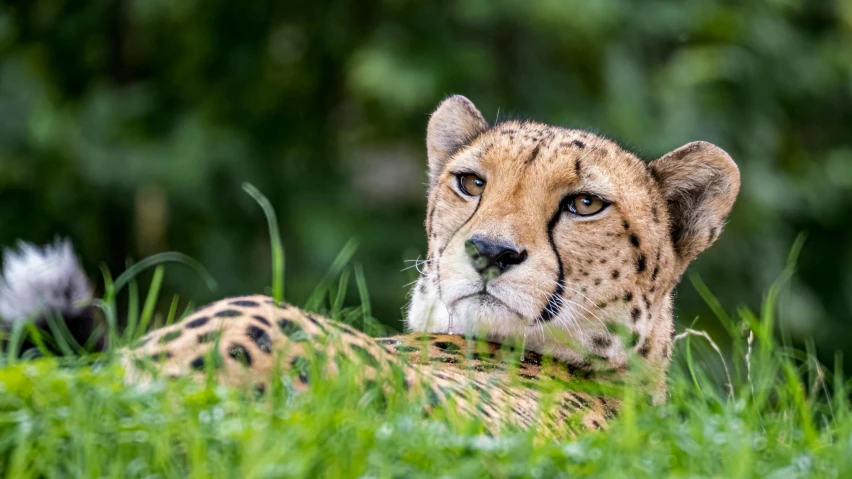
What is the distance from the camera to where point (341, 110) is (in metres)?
9.66

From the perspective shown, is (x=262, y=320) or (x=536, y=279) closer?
(x=262, y=320)

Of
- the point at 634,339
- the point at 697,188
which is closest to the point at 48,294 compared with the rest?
the point at 634,339

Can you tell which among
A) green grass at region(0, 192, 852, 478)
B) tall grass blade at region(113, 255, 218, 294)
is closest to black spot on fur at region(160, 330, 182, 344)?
green grass at region(0, 192, 852, 478)

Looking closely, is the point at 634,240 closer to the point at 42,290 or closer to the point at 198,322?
the point at 198,322

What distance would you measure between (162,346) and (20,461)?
48cm

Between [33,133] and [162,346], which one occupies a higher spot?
[162,346]

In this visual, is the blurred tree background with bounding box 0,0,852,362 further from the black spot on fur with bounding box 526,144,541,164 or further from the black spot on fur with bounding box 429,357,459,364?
the black spot on fur with bounding box 429,357,459,364

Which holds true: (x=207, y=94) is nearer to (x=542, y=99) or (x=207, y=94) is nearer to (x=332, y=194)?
(x=332, y=194)

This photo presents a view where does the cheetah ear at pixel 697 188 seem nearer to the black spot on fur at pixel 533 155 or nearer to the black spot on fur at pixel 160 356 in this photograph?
the black spot on fur at pixel 533 155

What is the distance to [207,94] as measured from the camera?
359 inches

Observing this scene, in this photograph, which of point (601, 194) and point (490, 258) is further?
point (601, 194)

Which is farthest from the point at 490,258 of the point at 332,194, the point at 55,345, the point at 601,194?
the point at 332,194

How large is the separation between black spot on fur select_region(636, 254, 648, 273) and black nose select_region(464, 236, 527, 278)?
444 millimetres

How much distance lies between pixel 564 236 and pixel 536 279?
21cm
